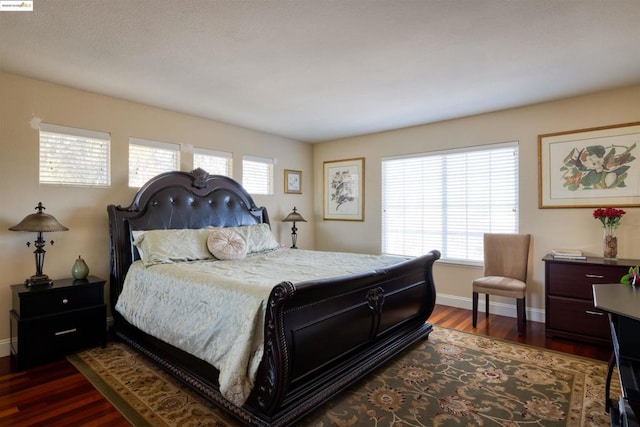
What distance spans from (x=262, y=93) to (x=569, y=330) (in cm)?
390

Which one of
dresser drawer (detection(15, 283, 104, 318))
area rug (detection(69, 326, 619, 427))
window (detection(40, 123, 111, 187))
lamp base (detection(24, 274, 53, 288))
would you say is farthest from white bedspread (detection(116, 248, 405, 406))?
window (detection(40, 123, 111, 187))

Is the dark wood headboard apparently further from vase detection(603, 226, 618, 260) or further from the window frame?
vase detection(603, 226, 618, 260)

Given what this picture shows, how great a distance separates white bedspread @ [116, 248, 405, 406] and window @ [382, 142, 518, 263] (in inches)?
67.9

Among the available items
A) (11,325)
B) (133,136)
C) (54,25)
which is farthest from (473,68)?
(11,325)

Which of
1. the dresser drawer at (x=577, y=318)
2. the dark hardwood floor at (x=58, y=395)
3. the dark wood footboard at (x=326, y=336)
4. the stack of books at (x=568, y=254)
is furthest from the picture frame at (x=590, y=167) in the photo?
the dark wood footboard at (x=326, y=336)

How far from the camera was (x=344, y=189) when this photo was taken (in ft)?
18.6

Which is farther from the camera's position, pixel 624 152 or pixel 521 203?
pixel 521 203

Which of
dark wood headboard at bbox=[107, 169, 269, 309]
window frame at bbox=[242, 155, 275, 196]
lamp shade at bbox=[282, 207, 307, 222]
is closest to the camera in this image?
dark wood headboard at bbox=[107, 169, 269, 309]

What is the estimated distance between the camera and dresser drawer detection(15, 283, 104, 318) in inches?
108

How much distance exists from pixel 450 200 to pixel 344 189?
1.75 meters

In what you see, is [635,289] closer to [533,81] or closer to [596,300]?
[596,300]

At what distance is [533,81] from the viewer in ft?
10.5

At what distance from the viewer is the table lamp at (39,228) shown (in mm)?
2814

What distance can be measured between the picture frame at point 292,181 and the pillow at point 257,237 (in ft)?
4.48
